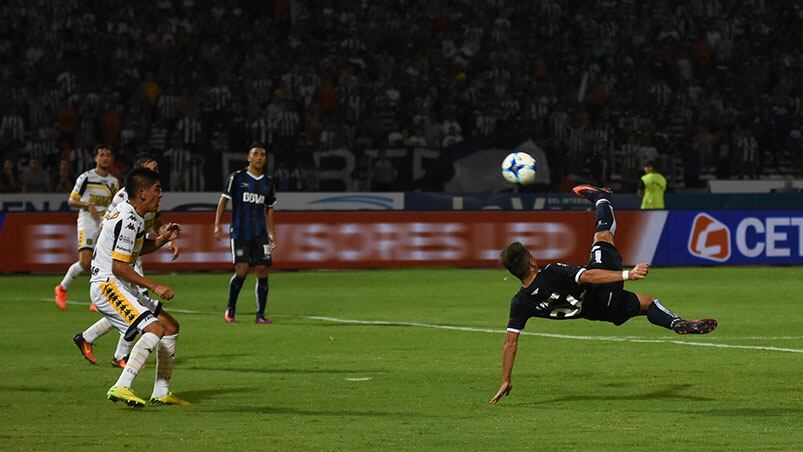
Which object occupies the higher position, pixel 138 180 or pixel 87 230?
pixel 138 180

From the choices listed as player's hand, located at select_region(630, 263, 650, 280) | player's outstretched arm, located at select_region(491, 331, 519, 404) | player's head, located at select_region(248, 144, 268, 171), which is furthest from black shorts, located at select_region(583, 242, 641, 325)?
player's head, located at select_region(248, 144, 268, 171)

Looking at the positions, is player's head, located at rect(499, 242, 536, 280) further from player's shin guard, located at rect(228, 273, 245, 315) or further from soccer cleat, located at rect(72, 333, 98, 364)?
player's shin guard, located at rect(228, 273, 245, 315)

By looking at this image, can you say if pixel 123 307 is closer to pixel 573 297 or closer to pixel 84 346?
pixel 84 346

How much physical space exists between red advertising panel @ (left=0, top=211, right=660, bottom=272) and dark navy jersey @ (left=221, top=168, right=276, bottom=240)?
7932 millimetres

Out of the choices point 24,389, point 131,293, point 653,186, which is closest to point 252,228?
point 24,389

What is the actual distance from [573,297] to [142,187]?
3.77 m

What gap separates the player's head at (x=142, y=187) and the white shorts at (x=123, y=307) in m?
0.74

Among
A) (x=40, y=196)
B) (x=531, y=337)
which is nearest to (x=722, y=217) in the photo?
(x=531, y=337)

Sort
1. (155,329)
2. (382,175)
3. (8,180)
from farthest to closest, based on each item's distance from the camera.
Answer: (382,175), (8,180), (155,329)

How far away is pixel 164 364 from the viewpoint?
1173 cm

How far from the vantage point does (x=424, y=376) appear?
13.5m

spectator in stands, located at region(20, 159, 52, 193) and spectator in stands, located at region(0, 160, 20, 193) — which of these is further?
spectator in stands, located at region(0, 160, 20, 193)

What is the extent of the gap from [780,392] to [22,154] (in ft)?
83.1

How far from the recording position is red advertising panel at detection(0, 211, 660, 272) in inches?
1069
